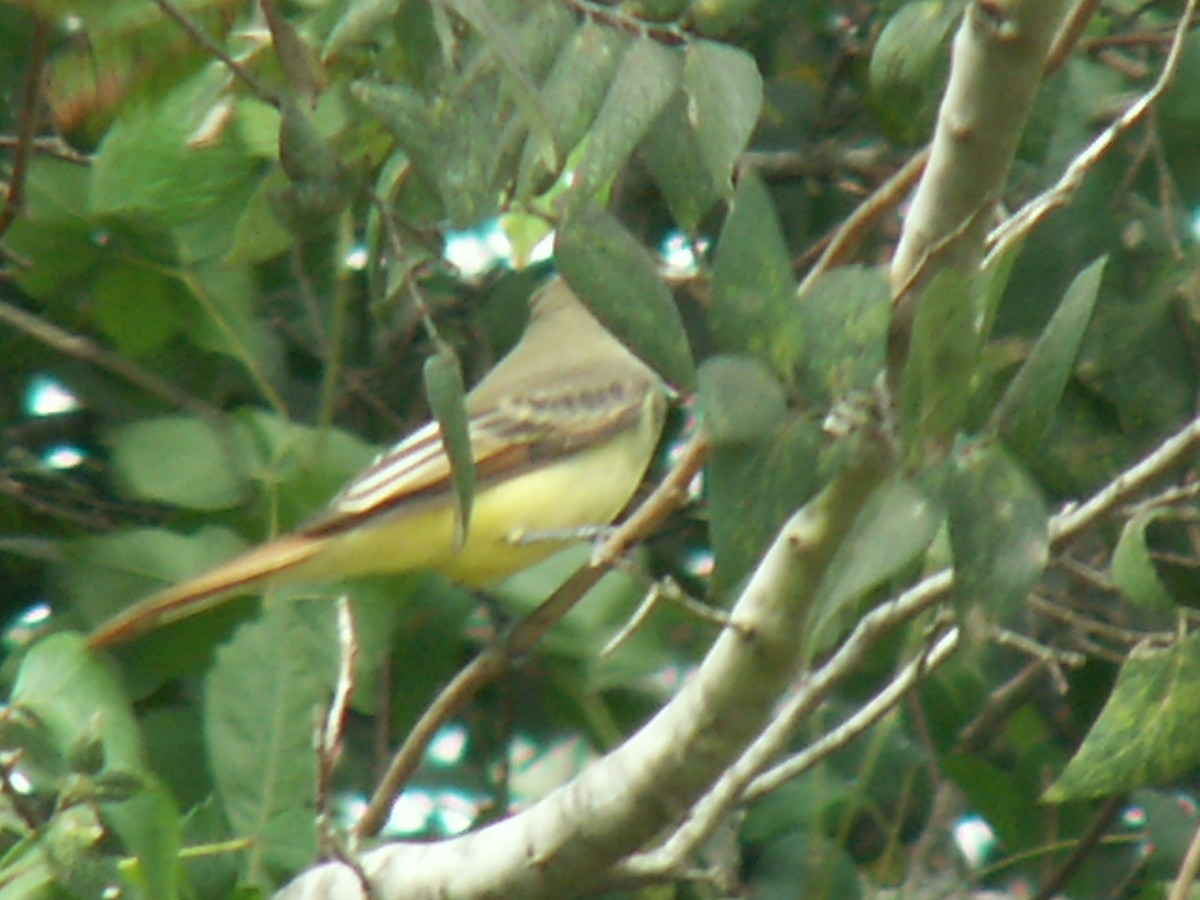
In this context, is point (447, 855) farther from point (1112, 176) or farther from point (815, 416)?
point (1112, 176)

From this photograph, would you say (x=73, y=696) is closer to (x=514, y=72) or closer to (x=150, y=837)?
(x=150, y=837)

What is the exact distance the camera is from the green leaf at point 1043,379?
1.73 meters

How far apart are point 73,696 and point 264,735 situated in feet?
0.85

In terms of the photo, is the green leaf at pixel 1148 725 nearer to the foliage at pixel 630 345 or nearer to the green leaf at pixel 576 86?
the foliage at pixel 630 345

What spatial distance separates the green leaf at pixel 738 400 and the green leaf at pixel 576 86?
242 millimetres

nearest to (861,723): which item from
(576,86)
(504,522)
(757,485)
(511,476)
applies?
(757,485)

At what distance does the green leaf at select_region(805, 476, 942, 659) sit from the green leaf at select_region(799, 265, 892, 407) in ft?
0.31

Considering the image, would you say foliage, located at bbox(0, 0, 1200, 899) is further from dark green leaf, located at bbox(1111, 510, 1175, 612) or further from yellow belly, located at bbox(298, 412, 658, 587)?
yellow belly, located at bbox(298, 412, 658, 587)

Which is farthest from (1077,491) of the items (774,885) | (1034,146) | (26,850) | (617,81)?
(26,850)

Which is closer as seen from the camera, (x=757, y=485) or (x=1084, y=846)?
(x=757, y=485)

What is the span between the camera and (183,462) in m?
3.00

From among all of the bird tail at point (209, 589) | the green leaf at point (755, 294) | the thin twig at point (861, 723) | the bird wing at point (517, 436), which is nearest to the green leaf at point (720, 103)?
the green leaf at point (755, 294)

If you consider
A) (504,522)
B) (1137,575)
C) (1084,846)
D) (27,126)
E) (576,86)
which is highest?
(576,86)

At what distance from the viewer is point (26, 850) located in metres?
2.05
